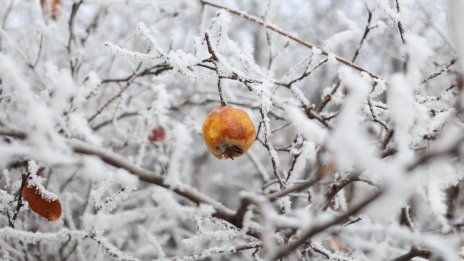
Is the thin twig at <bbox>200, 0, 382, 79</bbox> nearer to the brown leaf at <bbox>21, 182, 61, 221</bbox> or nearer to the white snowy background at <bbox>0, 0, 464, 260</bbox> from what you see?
the white snowy background at <bbox>0, 0, 464, 260</bbox>

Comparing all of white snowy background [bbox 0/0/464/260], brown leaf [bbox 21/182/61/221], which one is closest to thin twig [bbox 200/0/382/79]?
white snowy background [bbox 0/0/464/260]

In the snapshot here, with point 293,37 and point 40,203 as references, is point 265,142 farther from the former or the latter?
point 40,203

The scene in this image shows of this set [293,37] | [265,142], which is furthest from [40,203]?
[293,37]

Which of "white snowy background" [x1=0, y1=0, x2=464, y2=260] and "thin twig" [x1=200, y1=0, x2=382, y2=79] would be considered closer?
"white snowy background" [x1=0, y1=0, x2=464, y2=260]

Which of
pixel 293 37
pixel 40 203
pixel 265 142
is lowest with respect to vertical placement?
pixel 40 203

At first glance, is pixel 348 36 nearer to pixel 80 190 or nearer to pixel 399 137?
pixel 399 137

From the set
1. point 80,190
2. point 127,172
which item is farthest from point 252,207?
point 80,190

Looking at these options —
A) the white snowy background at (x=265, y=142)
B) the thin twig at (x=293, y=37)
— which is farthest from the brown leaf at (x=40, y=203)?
the thin twig at (x=293, y=37)

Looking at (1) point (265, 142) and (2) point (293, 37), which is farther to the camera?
(2) point (293, 37)

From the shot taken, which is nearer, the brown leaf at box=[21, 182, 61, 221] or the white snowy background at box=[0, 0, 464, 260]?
the white snowy background at box=[0, 0, 464, 260]

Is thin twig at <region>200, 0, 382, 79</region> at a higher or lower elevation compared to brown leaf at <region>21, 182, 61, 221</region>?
higher

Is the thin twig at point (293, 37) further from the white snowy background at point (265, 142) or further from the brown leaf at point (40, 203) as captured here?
the brown leaf at point (40, 203)
